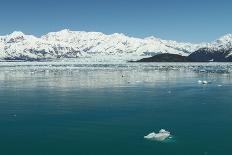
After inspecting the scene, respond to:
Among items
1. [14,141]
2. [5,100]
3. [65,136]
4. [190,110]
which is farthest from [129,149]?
[5,100]

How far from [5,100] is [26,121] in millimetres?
14941

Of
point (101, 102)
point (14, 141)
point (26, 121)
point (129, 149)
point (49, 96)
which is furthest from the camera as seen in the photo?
point (49, 96)

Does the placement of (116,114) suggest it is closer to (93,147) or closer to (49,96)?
(93,147)

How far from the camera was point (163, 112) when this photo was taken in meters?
41.1

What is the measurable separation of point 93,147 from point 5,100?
24.9 meters

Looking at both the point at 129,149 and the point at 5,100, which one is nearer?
the point at 129,149

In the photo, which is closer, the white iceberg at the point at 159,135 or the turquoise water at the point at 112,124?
the turquoise water at the point at 112,124

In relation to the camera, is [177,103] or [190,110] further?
[177,103]

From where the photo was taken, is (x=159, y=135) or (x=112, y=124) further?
(x=112, y=124)

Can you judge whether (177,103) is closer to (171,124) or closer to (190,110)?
(190,110)

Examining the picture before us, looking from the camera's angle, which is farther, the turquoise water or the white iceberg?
the white iceberg

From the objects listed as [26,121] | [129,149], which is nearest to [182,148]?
[129,149]

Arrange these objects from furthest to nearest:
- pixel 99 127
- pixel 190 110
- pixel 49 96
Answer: pixel 49 96
pixel 190 110
pixel 99 127

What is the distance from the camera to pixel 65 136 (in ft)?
101
